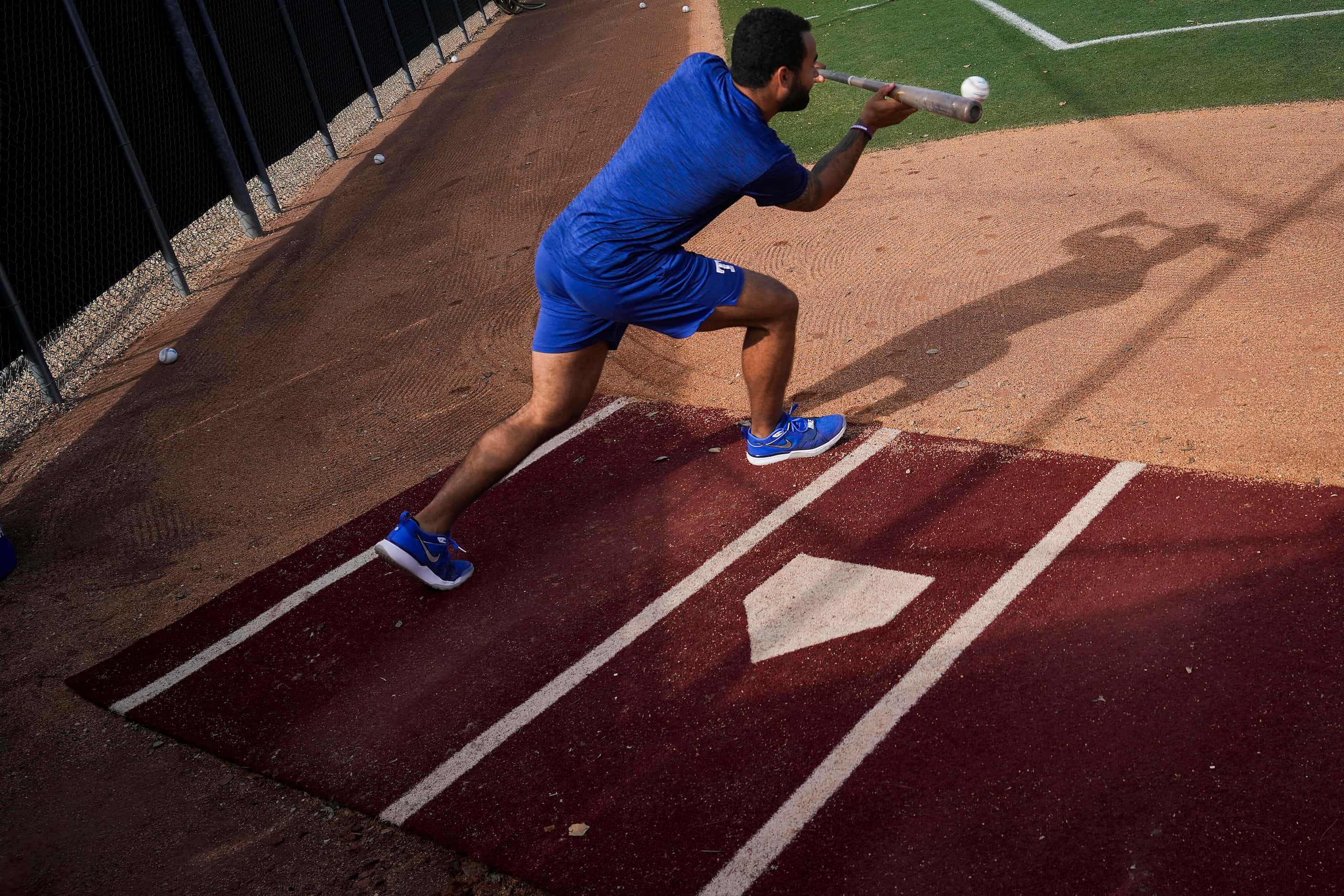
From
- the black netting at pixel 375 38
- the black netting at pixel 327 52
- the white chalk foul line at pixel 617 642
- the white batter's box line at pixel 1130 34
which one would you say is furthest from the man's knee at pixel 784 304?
the black netting at pixel 375 38

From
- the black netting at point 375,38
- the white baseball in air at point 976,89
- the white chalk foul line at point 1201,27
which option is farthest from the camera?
the black netting at point 375,38

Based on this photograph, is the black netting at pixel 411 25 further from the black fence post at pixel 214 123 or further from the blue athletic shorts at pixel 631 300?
the blue athletic shorts at pixel 631 300

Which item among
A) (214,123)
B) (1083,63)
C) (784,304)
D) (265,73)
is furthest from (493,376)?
(265,73)

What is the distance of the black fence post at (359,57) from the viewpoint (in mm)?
15289

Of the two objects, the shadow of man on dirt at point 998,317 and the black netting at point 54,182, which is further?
the black netting at point 54,182

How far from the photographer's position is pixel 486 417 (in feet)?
21.0

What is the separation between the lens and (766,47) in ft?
13.4

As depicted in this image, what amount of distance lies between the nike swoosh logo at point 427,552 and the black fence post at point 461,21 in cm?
1933

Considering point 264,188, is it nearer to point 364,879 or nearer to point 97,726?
point 97,726

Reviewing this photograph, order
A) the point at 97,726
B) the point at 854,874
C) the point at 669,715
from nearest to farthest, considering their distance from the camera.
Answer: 1. the point at 854,874
2. the point at 669,715
3. the point at 97,726

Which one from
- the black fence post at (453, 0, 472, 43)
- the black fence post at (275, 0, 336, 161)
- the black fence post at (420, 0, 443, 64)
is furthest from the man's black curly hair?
the black fence post at (453, 0, 472, 43)

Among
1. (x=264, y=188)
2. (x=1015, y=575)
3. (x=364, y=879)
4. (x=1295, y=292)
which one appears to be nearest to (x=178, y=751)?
(x=364, y=879)

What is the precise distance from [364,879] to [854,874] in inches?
61.5

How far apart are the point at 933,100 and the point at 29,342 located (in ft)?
21.9
